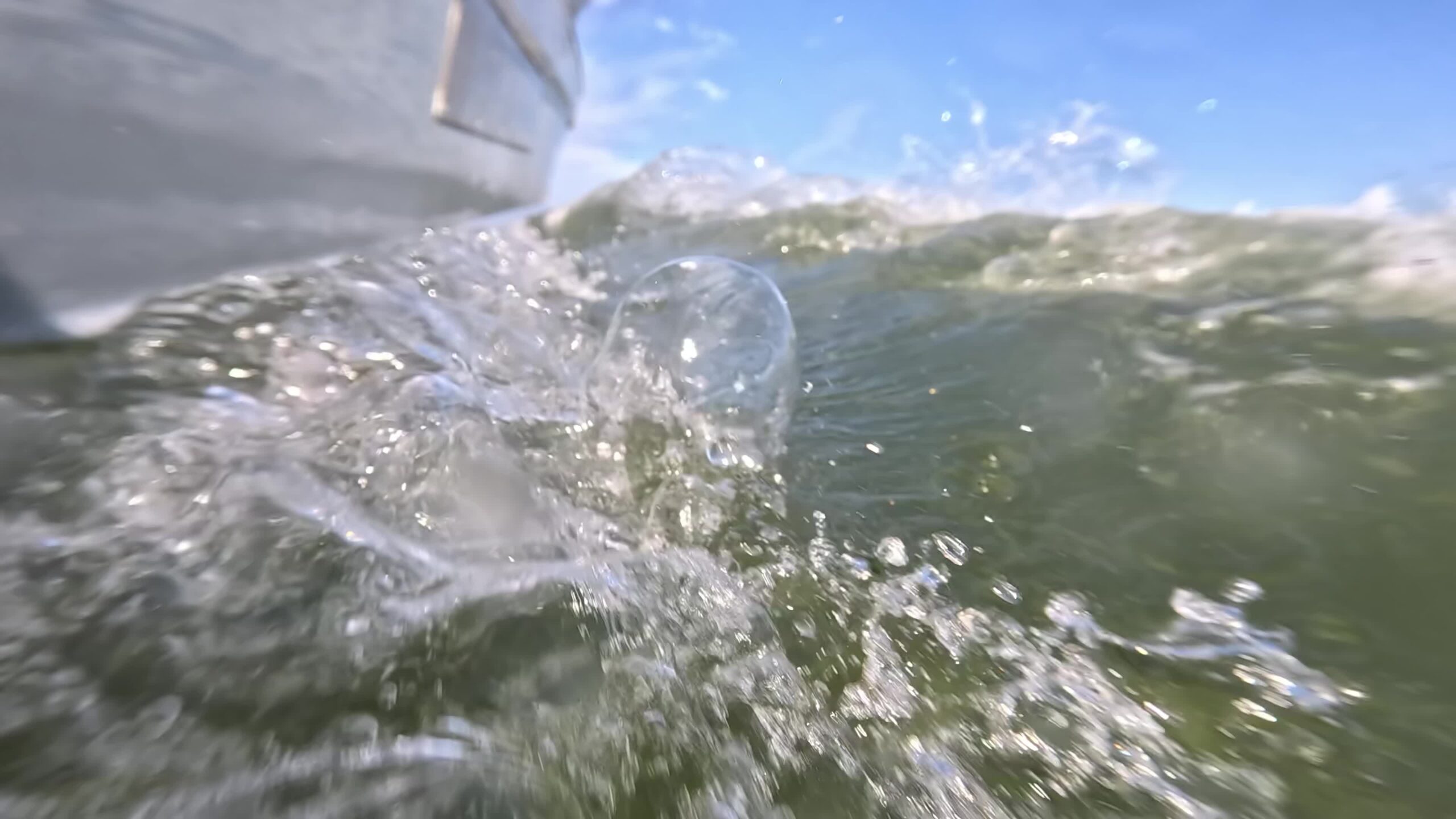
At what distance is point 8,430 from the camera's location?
1717 millimetres

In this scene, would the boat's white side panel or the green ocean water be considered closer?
the green ocean water

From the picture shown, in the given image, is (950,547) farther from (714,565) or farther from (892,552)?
(714,565)

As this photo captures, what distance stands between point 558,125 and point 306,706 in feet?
19.5

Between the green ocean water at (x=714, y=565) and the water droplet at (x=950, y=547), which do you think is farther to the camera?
the water droplet at (x=950, y=547)

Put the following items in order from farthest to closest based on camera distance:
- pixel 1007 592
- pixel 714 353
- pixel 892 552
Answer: pixel 714 353, pixel 892 552, pixel 1007 592

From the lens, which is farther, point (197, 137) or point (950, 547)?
point (197, 137)

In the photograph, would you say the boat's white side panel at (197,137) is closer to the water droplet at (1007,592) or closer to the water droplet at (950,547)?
the water droplet at (950,547)

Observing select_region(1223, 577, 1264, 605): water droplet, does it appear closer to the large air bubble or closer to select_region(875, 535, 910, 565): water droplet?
select_region(875, 535, 910, 565): water droplet

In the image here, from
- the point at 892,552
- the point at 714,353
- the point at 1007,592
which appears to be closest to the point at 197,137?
the point at 714,353

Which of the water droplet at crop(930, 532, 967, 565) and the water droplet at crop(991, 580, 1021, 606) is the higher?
the water droplet at crop(991, 580, 1021, 606)

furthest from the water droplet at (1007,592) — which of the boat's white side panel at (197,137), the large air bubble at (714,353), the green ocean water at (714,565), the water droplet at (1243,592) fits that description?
the boat's white side panel at (197,137)

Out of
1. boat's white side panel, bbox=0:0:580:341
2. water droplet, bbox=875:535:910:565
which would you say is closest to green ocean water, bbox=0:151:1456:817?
water droplet, bbox=875:535:910:565

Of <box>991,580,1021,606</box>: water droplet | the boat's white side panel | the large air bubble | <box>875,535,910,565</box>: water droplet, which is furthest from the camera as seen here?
the large air bubble

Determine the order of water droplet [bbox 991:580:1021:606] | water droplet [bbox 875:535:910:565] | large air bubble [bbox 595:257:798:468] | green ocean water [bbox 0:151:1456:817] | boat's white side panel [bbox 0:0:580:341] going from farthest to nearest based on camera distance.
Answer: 1. large air bubble [bbox 595:257:798:468]
2. boat's white side panel [bbox 0:0:580:341]
3. water droplet [bbox 875:535:910:565]
4. water droplet [bbox 991:580:1021:606]
5. green ocean water [bbox 0:151:1456:817]
